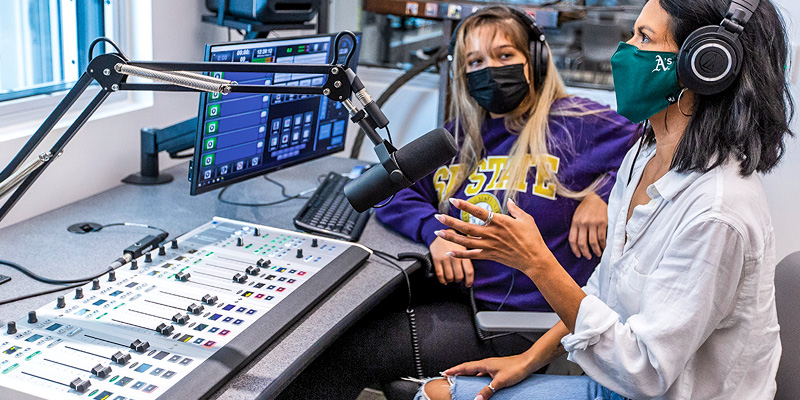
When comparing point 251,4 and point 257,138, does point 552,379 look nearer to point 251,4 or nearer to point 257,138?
point 257,138

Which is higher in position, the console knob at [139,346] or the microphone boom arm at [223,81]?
the microphone boom arm at [223,81]

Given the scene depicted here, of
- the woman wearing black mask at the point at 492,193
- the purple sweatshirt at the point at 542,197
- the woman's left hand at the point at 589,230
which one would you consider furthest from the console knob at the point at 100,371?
the woman's left hand at the point at 589,230

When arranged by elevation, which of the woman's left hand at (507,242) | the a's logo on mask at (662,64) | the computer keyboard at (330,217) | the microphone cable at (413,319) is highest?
the a's logo on mask at (662,64)

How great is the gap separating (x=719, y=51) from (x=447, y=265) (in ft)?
2.65

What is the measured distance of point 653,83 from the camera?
1.24m

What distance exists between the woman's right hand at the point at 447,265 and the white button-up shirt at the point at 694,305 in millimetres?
528

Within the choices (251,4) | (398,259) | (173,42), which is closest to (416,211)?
(398,259)

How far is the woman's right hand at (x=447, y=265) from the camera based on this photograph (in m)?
1.70

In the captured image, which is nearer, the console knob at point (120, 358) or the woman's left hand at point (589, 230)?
the console knob at point (120, 358)

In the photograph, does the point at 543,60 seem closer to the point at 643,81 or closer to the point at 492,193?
the point at 492,193

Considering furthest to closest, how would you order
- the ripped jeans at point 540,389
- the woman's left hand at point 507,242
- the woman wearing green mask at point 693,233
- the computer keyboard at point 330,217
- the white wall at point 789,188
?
the white wall at point 789,188 → the computer keyboard at point 330,217 → the ripped jeans at point 540,389 → the woman's left hand at point 507,242 → the woman wearing green mask at point 693,233

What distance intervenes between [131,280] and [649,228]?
944 millimetres

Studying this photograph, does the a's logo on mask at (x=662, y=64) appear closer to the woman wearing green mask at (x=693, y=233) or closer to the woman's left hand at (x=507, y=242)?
the woman wearing green mask at (x=693, y=233)

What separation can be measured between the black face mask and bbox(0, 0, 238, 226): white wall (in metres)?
0.92
